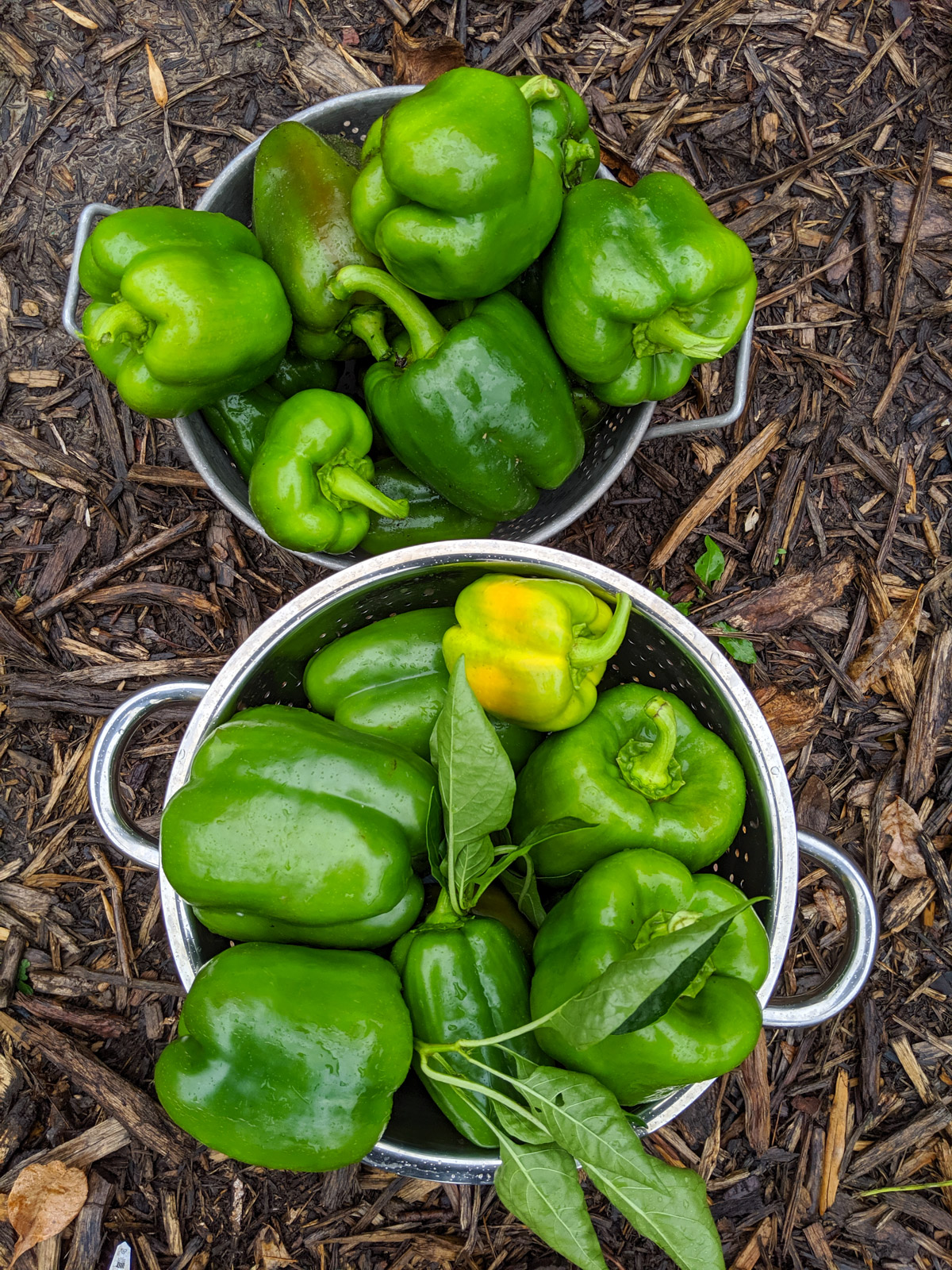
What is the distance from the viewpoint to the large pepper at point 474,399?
241 centimetres

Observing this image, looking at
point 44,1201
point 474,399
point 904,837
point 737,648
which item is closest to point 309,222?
point 474,399

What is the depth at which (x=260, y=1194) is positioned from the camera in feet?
10.1

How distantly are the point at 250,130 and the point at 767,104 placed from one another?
5.80 ft

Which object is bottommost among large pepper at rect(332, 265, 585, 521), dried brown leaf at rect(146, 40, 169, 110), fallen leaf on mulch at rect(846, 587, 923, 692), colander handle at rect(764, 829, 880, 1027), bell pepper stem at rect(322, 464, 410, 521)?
fallen leaf on mulch at rect(846, 587, 923, 692)

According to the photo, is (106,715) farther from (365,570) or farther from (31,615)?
(365,570)

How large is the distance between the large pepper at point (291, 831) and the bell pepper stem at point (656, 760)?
0.54m

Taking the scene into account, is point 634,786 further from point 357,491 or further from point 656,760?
point 357,491

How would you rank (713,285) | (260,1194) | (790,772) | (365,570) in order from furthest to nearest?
(790,772), (260,1194), (713,285), (365,570)

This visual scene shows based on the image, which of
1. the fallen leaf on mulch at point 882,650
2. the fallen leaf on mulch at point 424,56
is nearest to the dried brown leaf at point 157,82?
the fallen leaf on mulch at point 424,56

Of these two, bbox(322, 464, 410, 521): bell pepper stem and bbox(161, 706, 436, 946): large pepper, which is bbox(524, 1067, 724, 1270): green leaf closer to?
bbox(161, 706, 436, 946): large pepper

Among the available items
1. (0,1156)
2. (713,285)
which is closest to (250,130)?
(713,285)

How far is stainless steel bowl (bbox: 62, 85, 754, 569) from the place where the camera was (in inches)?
106

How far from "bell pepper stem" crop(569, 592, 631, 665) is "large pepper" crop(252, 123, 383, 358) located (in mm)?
1014

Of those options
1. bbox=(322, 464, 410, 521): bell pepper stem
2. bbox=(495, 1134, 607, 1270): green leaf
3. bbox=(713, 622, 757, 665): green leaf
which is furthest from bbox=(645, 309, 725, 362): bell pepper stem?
bbox=(495, 1134, 607, 1270): green leaf
